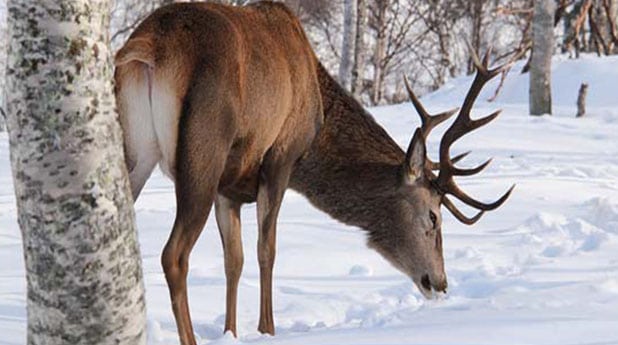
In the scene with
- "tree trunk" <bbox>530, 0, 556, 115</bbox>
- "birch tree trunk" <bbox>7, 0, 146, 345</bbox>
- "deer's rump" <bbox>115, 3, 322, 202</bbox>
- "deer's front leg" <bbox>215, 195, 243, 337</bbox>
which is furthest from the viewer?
"tree trunk" <bbox>530, 0, 556, 115</bbox>

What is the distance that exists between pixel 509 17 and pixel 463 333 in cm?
3158

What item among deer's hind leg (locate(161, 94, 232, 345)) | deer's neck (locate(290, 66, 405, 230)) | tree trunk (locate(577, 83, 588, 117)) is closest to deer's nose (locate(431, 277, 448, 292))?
deer's neck (locate(290, 66, 405, 230))

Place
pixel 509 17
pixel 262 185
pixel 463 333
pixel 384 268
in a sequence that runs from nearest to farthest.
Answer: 1. pixel 463 333
2. pixel 262 185
3. pixel 384 268
4. pixel 509 17

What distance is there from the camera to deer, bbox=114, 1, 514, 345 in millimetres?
4047

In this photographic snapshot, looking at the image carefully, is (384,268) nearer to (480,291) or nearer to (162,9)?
(480,291)

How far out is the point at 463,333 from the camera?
325cm

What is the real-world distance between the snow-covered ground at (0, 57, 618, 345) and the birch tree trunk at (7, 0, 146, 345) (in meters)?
0.84

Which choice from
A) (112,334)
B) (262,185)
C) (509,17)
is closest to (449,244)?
(262,185)

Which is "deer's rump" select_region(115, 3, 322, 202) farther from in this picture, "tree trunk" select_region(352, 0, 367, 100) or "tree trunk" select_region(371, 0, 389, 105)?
"tree trunk" select_region(371, 0, 389, 105)

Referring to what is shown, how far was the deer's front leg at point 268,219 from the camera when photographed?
5113mm

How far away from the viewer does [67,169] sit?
8.78 feet

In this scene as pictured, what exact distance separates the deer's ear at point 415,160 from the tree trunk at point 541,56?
906cm

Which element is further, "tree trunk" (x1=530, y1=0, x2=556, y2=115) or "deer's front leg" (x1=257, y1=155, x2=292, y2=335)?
"tree trunk" (x1=530, y1=0, x2=556, y2=115)

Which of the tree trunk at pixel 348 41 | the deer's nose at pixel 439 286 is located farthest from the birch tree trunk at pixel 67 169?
the tree trunk at pixel 348 41
